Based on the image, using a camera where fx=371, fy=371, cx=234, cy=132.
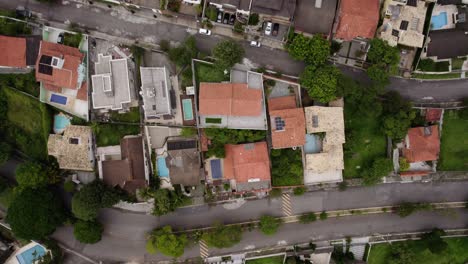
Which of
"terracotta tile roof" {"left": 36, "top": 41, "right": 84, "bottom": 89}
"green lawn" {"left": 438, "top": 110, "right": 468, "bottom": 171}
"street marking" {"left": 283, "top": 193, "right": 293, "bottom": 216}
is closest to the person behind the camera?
"terracotta tile roof" {"left": 36, "top": 41, "right": 84, "bottom": 89}

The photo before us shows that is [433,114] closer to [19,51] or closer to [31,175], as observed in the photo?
[31,175]

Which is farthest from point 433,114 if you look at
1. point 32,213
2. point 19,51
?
point 19,51

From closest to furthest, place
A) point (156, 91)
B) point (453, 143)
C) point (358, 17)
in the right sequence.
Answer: point (358, 17) → point (156, 91) → point (453, 143)

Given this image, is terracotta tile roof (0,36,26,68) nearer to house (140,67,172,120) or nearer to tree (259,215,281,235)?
house (140,67,172,120)

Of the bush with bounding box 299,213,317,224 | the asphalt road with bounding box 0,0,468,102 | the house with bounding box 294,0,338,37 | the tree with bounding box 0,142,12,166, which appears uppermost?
the house with bounding box 294,0,338,37

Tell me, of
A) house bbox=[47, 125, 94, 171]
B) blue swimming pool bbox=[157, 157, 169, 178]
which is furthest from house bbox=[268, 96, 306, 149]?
house bbox=[47, 125, 94, 171]

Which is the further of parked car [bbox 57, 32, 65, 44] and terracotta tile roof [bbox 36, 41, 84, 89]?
parked car [bbox 57, 32, 65, 44]

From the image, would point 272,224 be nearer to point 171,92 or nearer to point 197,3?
point 171,92
